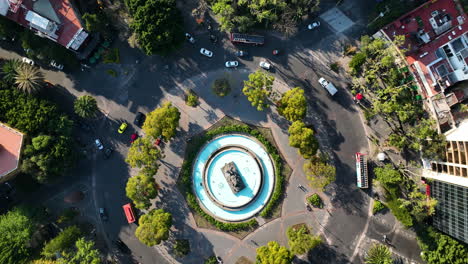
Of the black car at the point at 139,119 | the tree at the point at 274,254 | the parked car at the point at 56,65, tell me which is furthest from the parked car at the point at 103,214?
the tree at the point at 274,254

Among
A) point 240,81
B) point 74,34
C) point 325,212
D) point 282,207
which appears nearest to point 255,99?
point 240,81

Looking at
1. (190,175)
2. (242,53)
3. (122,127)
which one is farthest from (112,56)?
(190,175)

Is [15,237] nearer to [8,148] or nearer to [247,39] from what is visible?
[8,148]

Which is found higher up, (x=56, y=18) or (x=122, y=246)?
(x=56, y=18)

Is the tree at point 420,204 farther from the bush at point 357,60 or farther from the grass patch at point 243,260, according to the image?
the grass patch at point 243,260

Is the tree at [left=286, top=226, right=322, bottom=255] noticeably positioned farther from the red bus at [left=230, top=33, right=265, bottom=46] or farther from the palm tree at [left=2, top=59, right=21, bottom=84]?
the palm tree at [left=2, top=59, right=21, bottom=84]

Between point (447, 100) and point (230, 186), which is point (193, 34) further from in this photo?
point (447, 100)
